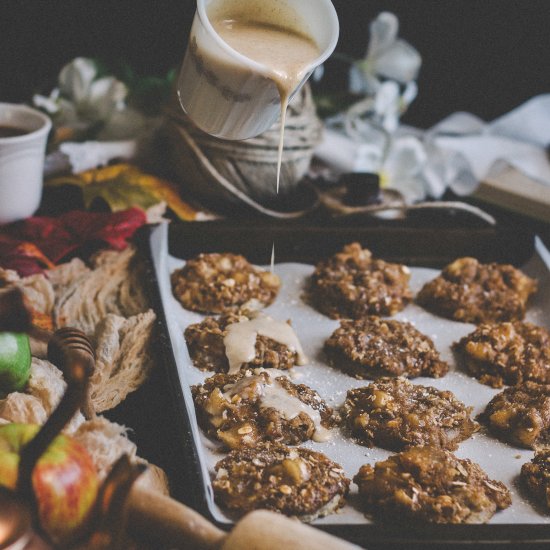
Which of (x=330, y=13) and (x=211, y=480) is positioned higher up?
(x=330, y=13)

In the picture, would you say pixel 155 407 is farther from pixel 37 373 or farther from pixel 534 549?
pixel 534 549

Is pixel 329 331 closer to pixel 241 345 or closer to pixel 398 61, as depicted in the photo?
pixel 241 345

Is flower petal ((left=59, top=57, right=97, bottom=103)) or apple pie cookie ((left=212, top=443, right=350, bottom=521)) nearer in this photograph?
apple pie cookie ((left=212, top=443, right=350, bottom=521))

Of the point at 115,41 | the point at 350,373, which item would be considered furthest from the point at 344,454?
the point at 115,41

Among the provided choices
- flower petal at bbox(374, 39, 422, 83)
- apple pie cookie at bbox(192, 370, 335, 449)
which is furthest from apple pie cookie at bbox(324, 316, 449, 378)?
flower petal at bbox(374, 39, 422, 83)

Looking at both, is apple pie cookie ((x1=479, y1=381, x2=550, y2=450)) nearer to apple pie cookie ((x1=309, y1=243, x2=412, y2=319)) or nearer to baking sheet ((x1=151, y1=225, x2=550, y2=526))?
baking sheet ((x1=151, y1=225, x2=550, y2=526))

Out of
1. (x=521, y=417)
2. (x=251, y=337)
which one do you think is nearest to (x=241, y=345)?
(x=251, y=337)
